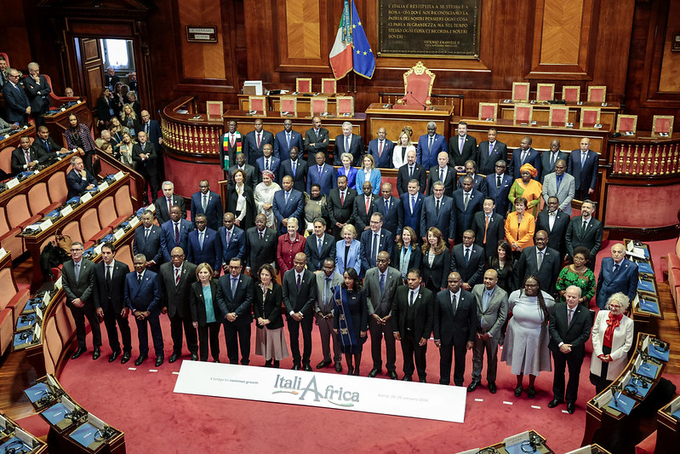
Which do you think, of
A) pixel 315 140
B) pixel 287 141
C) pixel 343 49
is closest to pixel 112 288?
pixel 287 141

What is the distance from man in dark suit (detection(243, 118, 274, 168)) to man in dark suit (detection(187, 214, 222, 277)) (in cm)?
205

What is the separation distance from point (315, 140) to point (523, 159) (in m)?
2.64

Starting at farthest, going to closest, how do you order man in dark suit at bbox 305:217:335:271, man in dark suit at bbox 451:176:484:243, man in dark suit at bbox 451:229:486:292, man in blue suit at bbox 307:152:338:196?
1. man in blue suit at bbox 307:152:338:196
2. man in dark suit at bbox 451:176:484:243
3. man in dark suit at bbox 305:217:335:271
4. man in dark suit at bbox 451:229:486:292

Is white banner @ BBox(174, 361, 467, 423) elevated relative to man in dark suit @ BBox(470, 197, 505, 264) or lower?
lower

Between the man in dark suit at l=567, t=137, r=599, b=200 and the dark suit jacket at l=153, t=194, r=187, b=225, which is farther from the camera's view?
the man in dark suit at l=567, t=137, r=599, b=200

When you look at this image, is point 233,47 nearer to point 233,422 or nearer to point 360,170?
point 360,170

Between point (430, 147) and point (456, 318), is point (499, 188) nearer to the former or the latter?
point (430, 147)

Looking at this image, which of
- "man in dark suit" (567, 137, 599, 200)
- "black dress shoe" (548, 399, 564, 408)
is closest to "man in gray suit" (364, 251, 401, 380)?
"black dress shoe" (548, 399, 564, 408)

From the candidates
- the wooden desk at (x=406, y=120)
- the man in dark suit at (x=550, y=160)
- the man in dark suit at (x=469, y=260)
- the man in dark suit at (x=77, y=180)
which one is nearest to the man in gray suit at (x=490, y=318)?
the man in dark suit at (x=469, y=260)

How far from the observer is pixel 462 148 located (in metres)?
8.98

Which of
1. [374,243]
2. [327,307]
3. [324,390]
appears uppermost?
[374,243]

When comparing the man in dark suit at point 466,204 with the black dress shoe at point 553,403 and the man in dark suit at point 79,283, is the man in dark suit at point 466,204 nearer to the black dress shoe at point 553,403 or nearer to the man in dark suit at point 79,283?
the black dress shoe at point 553,403

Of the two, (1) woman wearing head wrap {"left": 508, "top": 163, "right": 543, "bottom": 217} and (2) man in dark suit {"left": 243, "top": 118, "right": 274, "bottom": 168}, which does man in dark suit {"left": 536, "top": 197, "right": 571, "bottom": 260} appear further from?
(2) man in dark suit {"left": 243, "top": 118, "right": 274, "bottom": 168}

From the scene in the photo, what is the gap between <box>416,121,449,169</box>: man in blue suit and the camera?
881 cm
